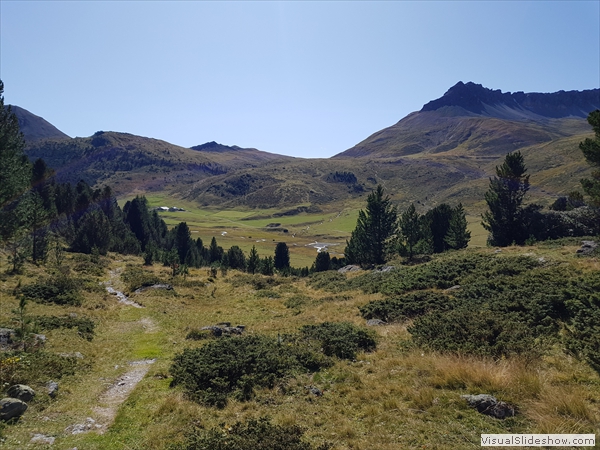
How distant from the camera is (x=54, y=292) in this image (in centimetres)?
2814

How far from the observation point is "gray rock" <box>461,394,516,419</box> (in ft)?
27.9

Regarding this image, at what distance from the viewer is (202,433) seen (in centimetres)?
877

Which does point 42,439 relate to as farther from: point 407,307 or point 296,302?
point 296,302

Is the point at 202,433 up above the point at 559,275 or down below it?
below

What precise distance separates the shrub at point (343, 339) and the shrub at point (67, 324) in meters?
13.2

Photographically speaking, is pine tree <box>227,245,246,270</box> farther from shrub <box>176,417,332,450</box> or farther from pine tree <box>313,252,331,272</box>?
shrub <box>176,417,332,450</box>

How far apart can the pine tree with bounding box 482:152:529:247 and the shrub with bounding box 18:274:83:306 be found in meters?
52.1

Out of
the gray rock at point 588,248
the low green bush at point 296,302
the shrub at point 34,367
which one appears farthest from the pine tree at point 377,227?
the shrub at point 34,367

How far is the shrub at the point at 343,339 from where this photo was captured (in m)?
14.8

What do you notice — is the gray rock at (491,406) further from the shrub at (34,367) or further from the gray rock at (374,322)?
the shrub at (34,367)

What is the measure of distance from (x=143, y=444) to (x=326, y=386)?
5697mm

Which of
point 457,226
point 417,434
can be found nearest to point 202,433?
point 417,434

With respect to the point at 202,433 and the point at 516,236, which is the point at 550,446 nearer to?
the point at 202,433

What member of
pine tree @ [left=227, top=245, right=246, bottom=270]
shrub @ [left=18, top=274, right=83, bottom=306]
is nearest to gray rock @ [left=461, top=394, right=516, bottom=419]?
shrub @ [left=18, top=274, right=83, bottom=306]
